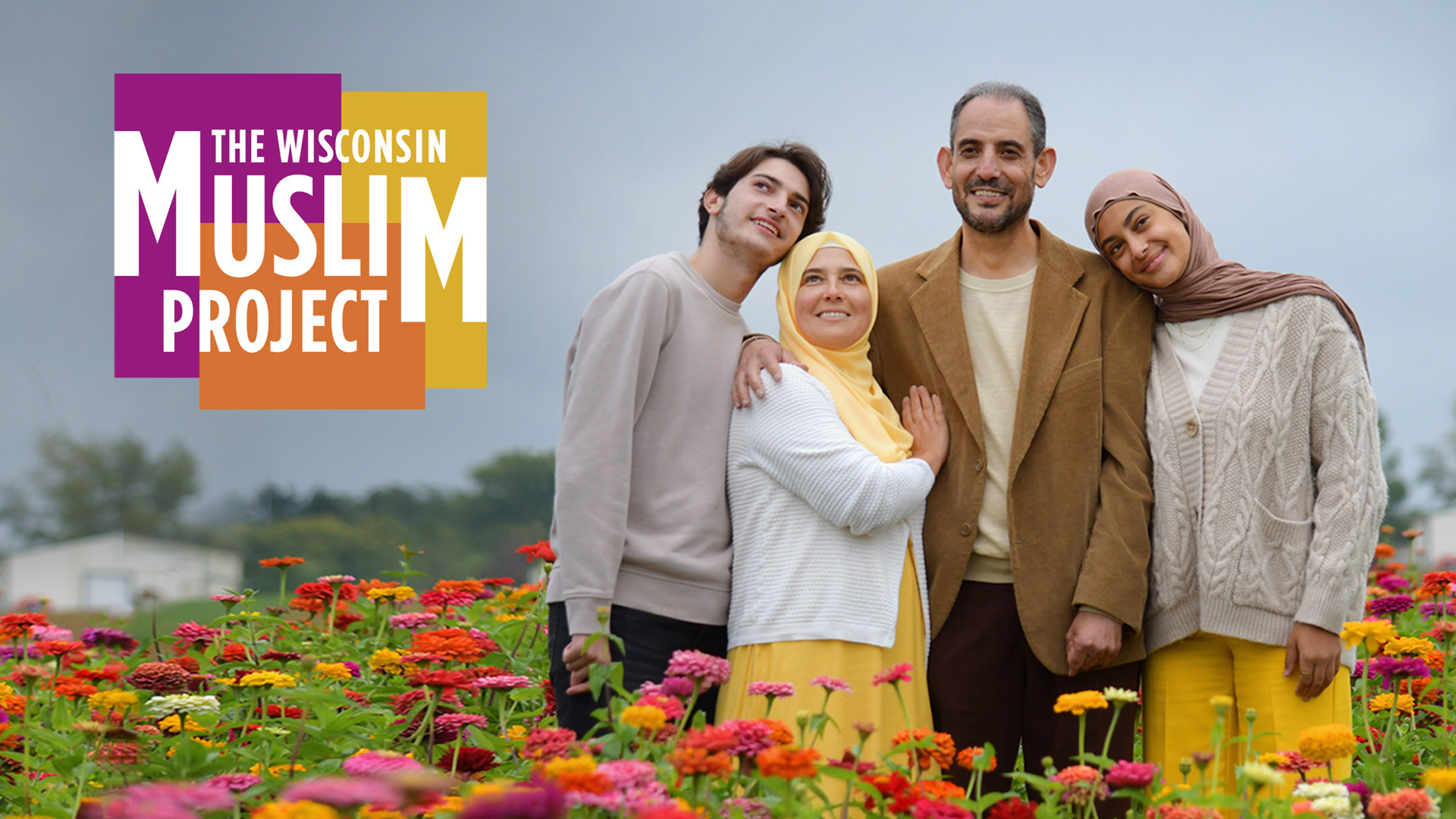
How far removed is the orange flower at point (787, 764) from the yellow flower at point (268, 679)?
1174 mm

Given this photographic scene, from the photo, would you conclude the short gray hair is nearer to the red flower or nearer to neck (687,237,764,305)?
neck (687,237,764,305)

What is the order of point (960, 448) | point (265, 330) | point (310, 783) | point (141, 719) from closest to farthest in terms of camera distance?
point (310, 783)
point (141, 719)
point (960, 448)
point (265, 330)

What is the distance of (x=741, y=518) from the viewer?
8.06ft

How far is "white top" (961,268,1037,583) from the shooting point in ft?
8.58

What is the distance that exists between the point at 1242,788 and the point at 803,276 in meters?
1.39

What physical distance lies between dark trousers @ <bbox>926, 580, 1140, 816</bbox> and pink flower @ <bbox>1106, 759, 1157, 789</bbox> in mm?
966

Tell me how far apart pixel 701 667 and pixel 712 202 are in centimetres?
126

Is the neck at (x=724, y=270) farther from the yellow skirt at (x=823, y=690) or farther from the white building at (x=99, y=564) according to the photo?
the white building at (x=99, y=564)

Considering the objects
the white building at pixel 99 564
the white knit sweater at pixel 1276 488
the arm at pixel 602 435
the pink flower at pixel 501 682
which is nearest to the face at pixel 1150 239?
the white knit sweater at pixel 1276 488

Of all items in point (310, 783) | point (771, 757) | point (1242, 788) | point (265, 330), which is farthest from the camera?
point (265, 330)

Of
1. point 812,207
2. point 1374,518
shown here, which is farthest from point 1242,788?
point 812,207

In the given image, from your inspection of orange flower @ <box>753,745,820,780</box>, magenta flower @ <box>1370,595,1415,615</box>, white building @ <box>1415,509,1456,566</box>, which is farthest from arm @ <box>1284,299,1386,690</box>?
white building @ <box>1415,509,1456,566</box>

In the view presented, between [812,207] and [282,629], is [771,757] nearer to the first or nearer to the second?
[812,207]

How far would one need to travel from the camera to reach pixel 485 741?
6.89 feet
